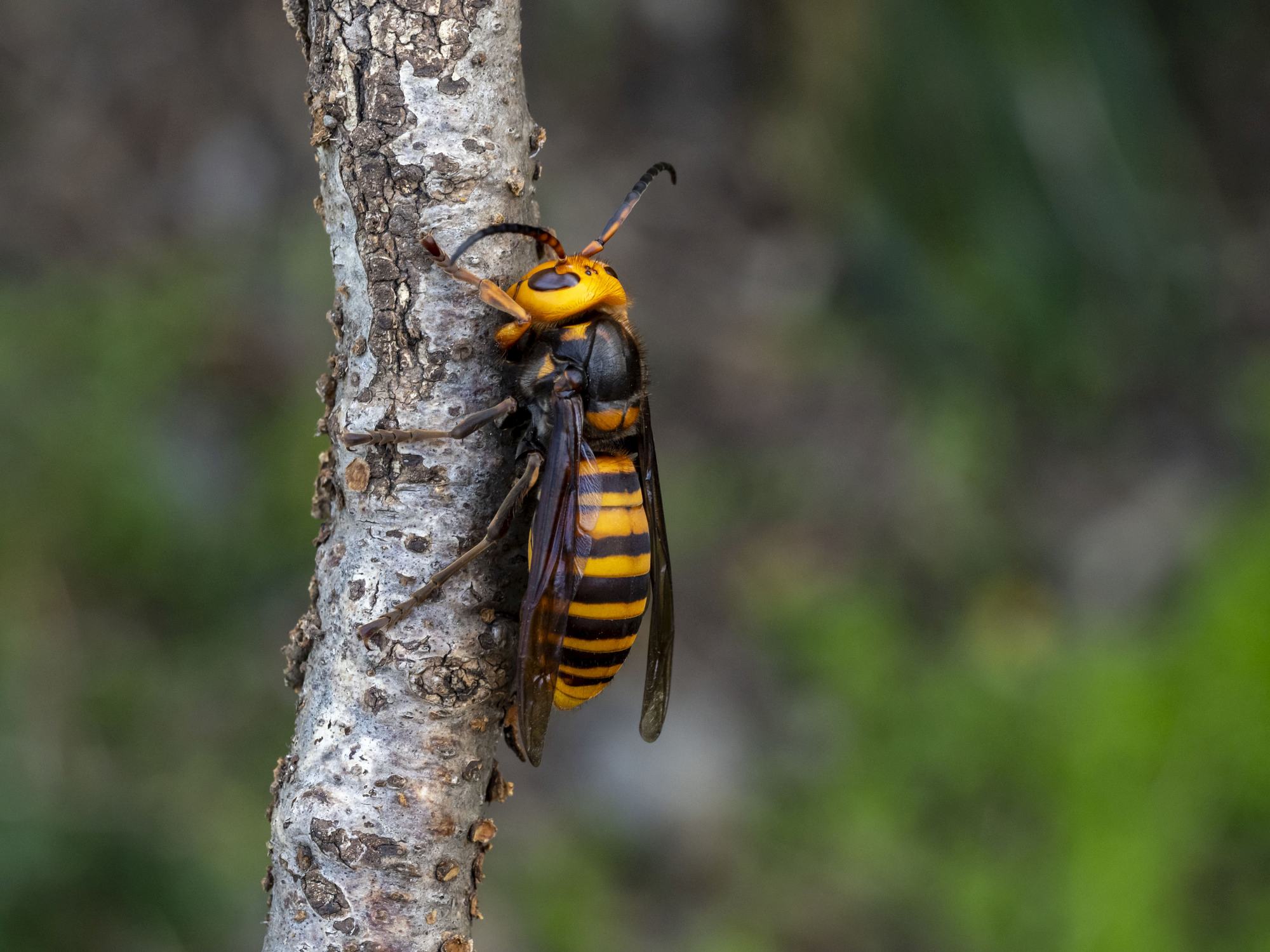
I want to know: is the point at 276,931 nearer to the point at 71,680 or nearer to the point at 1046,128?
the point at 71,680

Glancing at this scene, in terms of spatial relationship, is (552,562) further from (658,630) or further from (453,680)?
(658,630)

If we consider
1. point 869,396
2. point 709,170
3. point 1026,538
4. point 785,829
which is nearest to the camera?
point 785,829

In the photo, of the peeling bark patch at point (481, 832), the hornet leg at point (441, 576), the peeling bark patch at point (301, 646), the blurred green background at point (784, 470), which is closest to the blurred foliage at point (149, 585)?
the blurred green background at point (784, 470)

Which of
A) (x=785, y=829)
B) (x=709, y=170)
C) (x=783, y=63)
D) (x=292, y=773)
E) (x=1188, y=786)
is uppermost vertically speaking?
(x=783, y=63)

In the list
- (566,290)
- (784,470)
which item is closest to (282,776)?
(566,290)

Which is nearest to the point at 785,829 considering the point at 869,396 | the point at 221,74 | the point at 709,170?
the point at 869,396

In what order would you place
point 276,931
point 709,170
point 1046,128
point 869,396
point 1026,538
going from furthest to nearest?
point 709,170, point 869,396, point 1026,538, point 1046,128, point 276,931

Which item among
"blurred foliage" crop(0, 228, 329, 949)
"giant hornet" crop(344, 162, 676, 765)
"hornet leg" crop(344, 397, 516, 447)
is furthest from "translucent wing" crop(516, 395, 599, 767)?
"blurred foliage" crop(0, 228, 329, 949)
